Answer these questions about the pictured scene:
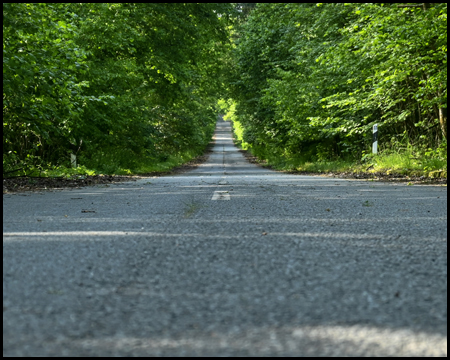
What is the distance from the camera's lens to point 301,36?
20.7 m

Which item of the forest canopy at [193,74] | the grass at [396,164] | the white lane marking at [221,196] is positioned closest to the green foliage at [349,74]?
the forest canopy at [193,74]

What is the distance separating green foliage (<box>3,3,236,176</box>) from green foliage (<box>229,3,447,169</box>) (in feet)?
10.7

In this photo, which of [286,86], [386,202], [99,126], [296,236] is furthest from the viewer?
[286,86]

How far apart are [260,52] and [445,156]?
667 inches

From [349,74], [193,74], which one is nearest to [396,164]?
[349,74]

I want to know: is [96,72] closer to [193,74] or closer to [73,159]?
[73,159]

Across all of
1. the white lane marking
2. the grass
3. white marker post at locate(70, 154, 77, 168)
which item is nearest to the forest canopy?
the grass

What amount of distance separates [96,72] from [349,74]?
7730 mm

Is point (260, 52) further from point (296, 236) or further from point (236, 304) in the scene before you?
point (236, 304)

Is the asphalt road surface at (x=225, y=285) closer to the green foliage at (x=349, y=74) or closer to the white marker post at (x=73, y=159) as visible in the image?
the green foliage at (x=349, y=74)

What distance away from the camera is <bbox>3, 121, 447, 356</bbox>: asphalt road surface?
2043 mm

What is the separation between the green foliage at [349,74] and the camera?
39.5 ft

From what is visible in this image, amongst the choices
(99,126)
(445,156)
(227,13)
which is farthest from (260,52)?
(445,156)

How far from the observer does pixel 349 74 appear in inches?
619
